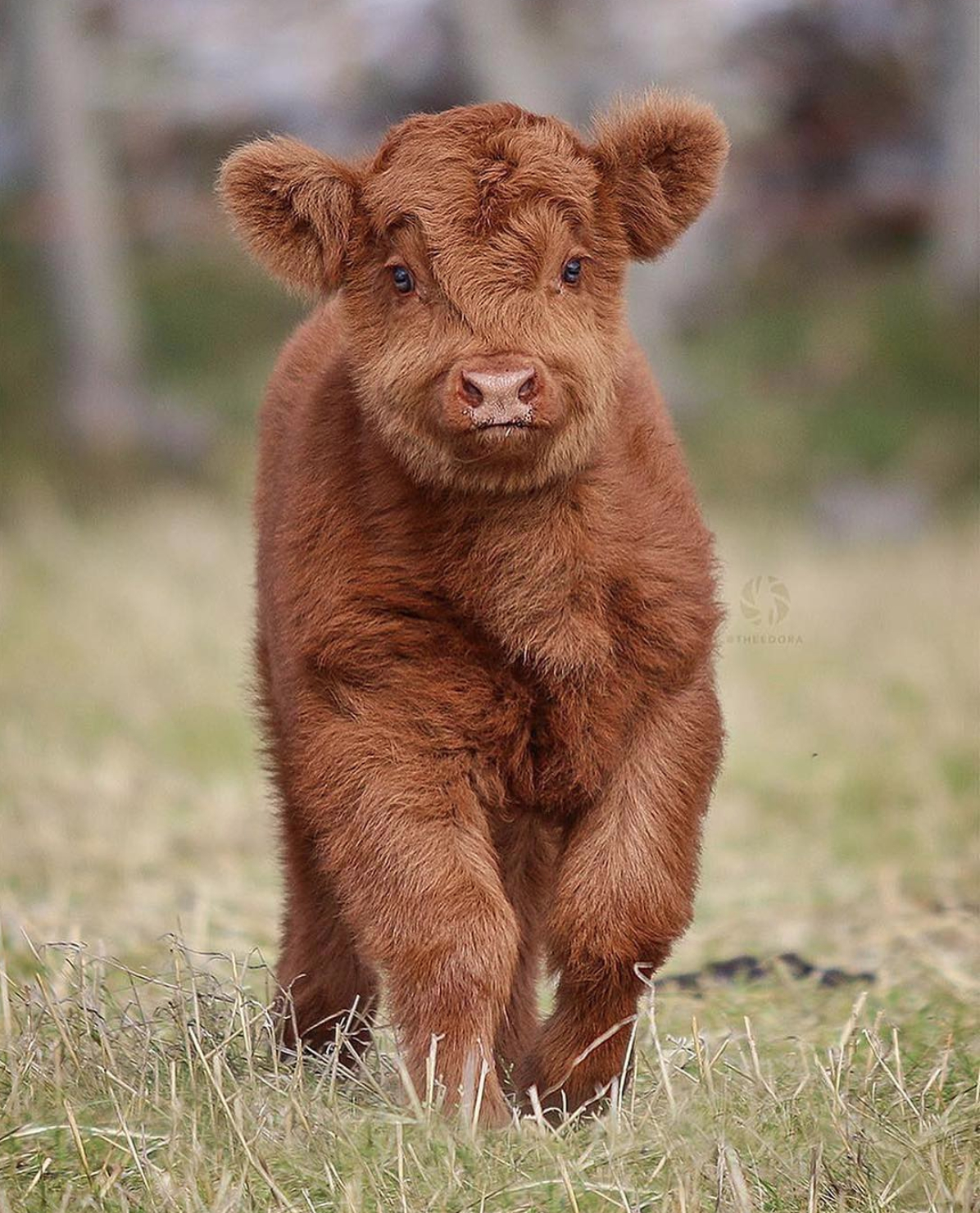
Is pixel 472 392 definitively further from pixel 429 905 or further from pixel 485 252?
pixel 429 905

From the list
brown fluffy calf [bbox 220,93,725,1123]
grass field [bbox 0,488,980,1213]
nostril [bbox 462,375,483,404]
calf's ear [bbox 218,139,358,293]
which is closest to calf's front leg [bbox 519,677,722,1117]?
brown fluffy calf [bbox 220,93,725,1123]

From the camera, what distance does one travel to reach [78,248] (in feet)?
52.4

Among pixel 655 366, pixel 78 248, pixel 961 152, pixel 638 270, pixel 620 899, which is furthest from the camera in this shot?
pixel 961 152

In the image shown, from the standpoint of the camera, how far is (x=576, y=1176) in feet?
11.2

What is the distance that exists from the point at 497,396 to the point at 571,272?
0.48 m

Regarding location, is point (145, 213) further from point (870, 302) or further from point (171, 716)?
point (171, 716)

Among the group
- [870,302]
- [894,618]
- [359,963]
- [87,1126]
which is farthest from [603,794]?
[870,302]

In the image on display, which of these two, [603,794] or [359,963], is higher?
[603,794]

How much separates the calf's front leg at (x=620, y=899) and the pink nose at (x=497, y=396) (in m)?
0.70

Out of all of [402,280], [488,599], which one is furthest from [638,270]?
Result: [488,599]

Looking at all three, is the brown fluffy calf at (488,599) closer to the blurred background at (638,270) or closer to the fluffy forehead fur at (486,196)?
the fluffy forehead fur at (486,196)

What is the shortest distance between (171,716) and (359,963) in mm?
4844

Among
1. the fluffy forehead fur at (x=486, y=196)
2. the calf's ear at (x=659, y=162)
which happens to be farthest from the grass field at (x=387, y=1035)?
the calf's ear at (x=659, y=162)

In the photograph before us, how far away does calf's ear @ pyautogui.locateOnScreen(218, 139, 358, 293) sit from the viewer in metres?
4.17
